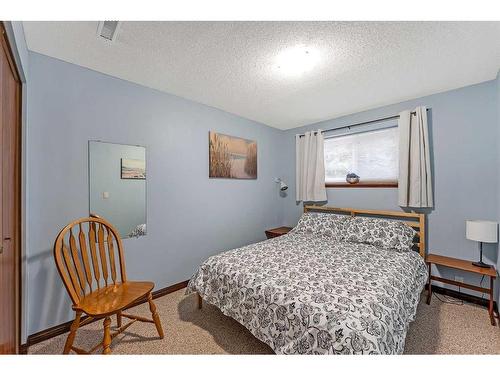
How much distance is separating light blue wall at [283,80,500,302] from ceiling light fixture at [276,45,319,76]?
1654mm

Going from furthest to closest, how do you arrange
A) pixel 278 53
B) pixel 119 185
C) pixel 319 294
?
pixel 119 185, pixel 278 53, pixel 319 294

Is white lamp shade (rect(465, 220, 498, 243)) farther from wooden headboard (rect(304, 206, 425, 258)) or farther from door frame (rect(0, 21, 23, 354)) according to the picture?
door frame (rect(0, 21, 23, 354))

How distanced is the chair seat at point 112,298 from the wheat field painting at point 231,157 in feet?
5.28

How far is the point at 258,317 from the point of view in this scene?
5.09ft

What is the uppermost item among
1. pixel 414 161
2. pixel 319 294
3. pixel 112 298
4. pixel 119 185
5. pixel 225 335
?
pixel 414 161

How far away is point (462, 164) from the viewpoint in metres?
2.39

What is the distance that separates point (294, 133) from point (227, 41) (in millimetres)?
2504

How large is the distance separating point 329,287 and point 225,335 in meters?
0.97

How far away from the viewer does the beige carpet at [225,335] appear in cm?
166

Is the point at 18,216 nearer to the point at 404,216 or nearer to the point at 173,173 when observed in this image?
the point at 173,173

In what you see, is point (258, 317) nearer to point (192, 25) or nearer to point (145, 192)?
point (145, 192)

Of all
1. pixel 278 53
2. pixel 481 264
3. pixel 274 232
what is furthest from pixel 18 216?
pixel 481 264

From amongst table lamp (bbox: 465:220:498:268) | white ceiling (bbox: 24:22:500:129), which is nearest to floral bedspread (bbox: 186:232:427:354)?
table lamp (bbox: 465:220:498:268)
